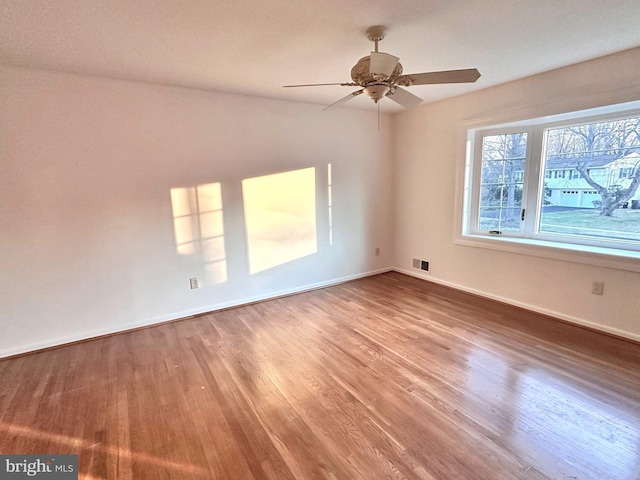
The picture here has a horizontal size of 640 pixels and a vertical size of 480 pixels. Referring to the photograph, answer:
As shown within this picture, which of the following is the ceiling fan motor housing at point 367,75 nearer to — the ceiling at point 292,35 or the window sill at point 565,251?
the ceiling at point 292,35

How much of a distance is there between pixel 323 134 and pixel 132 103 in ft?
6.99

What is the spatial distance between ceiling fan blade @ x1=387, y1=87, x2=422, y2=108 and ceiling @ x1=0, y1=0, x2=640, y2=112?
359mm

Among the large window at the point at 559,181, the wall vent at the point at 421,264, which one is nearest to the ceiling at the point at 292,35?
the large window at the point at 559,181

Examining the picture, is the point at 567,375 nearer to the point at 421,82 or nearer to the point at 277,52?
the point at 421,82

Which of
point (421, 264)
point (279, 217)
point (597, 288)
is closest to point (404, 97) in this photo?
point (279, 217)

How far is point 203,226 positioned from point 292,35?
Answer: 2071mm

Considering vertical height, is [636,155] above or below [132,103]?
below

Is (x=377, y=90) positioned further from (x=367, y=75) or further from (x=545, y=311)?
(x=545, y=311)

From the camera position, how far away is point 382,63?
1.82m

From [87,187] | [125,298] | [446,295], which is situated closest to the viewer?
[87,187]

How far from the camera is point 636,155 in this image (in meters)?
2.75

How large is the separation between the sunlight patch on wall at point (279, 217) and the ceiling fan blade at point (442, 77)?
203cm

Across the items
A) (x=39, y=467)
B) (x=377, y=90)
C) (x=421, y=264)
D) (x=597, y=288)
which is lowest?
(x=39, y=467)

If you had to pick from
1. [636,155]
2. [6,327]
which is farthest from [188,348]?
[636,155]
